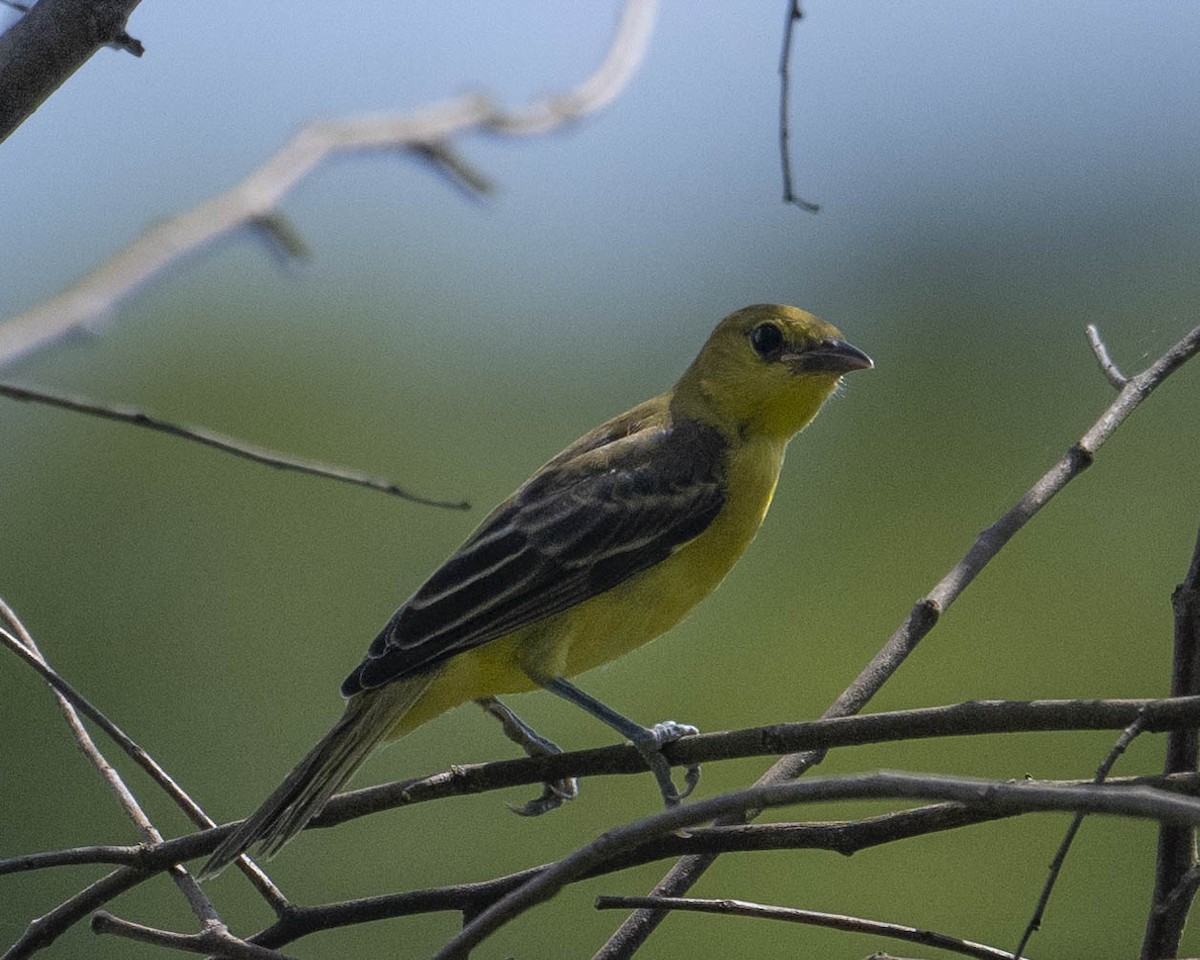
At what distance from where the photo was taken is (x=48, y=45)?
2672 mm

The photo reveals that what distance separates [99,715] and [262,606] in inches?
229

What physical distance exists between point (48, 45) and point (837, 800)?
1818mm

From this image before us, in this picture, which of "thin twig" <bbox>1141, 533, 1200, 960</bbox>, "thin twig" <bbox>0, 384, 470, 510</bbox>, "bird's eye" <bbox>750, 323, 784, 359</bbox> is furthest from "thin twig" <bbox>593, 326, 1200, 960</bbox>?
"bird's eye" <bbox>750, 323, 784, 359</bbox>

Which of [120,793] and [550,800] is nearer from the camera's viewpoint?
[120,793]

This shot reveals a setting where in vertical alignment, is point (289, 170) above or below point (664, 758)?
above

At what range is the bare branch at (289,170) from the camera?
11.5 ft

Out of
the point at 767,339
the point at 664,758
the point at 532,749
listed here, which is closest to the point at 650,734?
the point at 532,749

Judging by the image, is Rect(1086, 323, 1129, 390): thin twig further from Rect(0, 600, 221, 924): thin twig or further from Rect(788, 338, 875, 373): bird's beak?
Rect(0, 600, 221, 924): thin twig

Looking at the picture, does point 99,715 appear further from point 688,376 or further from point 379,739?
point 688,376

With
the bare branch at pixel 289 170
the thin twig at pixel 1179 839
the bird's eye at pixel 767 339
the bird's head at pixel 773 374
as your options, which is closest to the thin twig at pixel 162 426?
the bare branch at pixel 289 170

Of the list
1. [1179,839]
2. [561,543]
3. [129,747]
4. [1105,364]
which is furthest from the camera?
[561,543]

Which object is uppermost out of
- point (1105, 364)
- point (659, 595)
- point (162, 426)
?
point (1105, 364)

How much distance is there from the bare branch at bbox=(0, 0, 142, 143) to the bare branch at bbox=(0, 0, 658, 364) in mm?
821

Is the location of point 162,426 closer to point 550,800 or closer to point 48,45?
point 48,45
